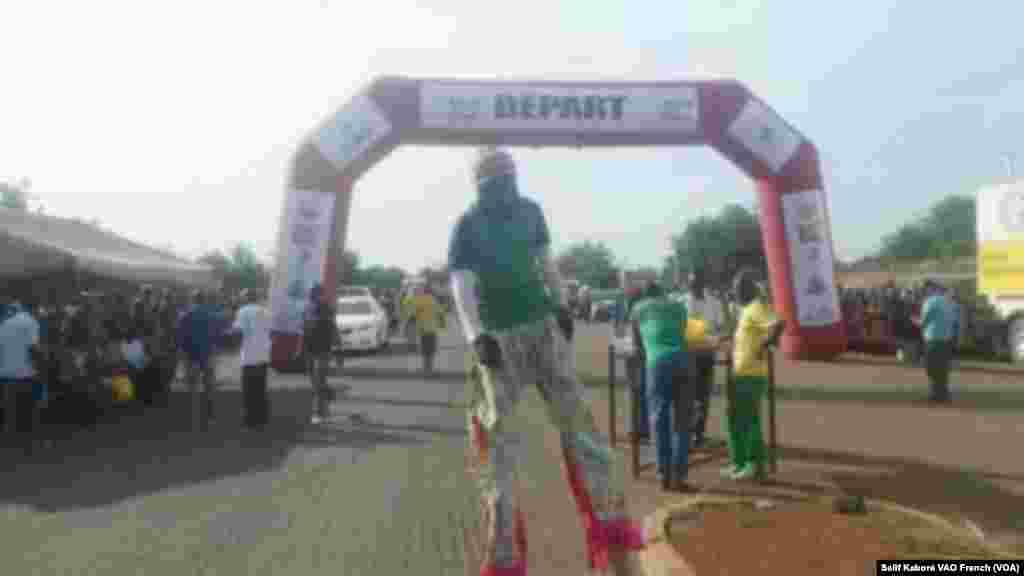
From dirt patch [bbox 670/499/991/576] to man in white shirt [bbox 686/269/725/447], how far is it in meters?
2.90

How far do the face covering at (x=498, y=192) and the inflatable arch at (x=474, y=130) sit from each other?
15.0 meters

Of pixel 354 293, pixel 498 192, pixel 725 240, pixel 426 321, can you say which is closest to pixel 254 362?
pixel 426 321

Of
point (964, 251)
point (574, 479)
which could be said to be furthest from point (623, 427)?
point (964, 251)

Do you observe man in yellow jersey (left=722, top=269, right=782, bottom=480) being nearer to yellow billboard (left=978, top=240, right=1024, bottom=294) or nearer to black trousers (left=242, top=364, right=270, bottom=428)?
black trousers (left=242, top=364, right=270, bottom=428)

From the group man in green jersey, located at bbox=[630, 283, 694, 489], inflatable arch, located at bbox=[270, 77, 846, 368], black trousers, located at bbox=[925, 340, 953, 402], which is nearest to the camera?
man in green jersey, located at bbox=[630, 283, 694, 489]

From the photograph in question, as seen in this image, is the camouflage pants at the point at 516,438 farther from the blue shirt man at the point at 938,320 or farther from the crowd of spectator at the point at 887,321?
the crowd of spectator at the point at 887,321

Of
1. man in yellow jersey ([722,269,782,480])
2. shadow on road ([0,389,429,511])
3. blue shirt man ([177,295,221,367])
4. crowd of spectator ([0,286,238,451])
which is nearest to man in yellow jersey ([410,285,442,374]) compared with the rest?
crowd of spectator ([0,286,238,451])

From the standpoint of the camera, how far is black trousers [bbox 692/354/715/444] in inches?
433

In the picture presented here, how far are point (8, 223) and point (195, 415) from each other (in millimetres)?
4524

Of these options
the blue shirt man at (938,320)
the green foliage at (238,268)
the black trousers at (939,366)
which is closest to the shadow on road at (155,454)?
the black trousers at (939,366)

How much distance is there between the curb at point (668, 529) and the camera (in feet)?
19.9

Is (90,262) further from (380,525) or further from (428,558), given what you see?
(428,558)

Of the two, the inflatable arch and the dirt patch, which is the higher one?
the inflatable arch

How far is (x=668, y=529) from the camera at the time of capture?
23.2 ft
